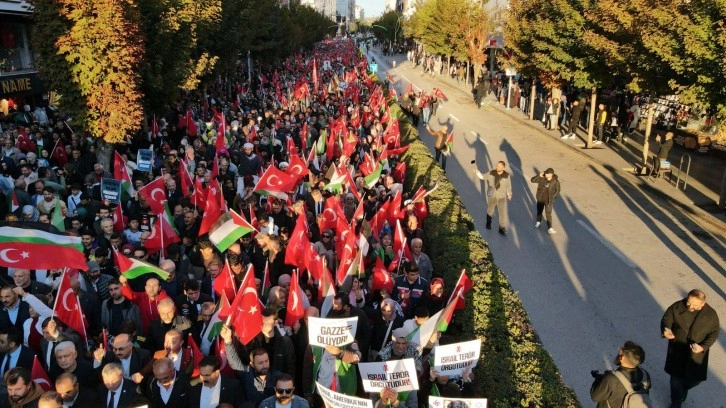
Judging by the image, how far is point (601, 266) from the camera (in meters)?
11.0

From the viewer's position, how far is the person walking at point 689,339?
6.16 meters

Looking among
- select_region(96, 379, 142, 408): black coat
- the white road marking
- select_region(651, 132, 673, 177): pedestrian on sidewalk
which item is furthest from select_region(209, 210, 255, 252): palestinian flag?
select_region(651, 132, 673, 177): pedestrian on sidewalk

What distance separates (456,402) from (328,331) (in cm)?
137

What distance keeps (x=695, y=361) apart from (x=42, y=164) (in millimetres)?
12434

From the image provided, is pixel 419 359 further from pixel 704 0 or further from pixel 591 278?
pixel 704 0

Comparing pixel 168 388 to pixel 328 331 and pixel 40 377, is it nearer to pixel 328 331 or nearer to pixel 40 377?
pixel 40 377

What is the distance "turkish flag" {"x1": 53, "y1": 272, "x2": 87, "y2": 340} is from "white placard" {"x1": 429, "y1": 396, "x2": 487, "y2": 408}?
366cm

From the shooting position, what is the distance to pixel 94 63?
12.8m

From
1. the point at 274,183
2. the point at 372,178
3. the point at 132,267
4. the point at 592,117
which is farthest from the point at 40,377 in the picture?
the point at 592,117

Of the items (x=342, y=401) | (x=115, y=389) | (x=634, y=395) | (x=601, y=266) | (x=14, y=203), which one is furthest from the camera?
(x=601, y=266)

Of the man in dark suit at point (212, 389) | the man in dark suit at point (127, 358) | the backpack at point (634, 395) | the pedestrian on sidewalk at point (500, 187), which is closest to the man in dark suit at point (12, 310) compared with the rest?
the man in dark suit at point (127, 358)

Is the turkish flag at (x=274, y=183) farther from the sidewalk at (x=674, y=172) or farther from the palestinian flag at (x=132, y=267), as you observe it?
the sidewalk at (x=674, y=172)

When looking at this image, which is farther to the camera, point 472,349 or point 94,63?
point 94,63

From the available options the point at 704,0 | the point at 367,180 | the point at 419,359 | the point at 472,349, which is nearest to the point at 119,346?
the point at 419,359
